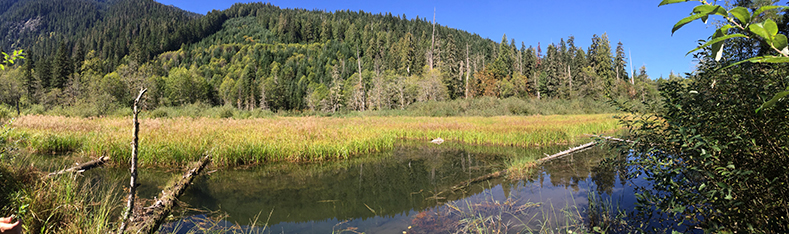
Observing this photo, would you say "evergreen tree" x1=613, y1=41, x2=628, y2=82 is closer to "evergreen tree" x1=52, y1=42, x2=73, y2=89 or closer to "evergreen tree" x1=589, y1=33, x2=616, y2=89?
"evergreen tree" x1=589, y1=33, x2=616, y2=89

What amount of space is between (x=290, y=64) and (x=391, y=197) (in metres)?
107

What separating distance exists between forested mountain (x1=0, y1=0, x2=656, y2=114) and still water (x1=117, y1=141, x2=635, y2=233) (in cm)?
1395

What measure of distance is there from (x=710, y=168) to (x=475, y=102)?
33.8m

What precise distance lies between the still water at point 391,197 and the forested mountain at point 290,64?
45.8 feet

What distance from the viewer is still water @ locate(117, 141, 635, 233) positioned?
493 centimetres

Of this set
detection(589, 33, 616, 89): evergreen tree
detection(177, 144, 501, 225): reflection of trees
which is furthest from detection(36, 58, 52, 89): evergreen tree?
detection(589, 33, 616, 89): evergreen tree

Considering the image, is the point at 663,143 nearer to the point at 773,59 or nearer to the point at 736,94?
the point at 736,94

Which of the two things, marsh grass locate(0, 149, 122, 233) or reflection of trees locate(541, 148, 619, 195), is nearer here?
marsh grass locate(0, 149, 122, 233)

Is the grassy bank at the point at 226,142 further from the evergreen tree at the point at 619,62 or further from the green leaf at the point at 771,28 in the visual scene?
the evergreen tree at the point at 619,62

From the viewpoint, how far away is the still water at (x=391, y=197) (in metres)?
4.93

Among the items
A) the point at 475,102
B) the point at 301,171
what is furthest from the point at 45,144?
the point at 475,102

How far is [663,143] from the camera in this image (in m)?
3.23

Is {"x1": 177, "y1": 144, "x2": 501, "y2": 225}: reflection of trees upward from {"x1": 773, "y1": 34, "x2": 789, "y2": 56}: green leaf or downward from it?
downward

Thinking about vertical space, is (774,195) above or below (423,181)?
above
